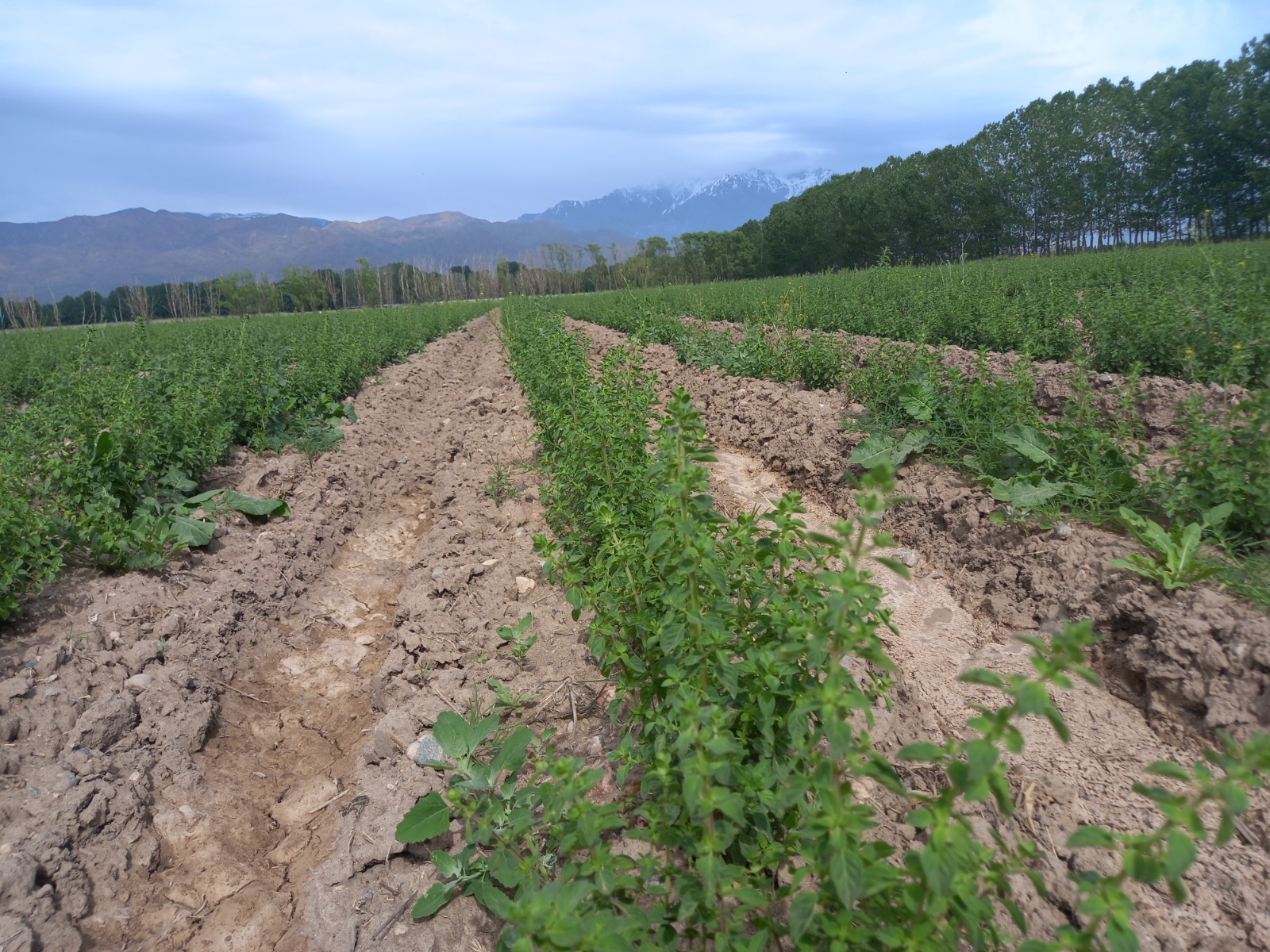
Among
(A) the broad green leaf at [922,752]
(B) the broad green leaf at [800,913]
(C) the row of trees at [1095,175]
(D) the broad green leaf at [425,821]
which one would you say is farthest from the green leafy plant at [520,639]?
(C) the row of trees at [1095,175]

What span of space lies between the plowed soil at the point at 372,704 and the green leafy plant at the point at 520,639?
53mm

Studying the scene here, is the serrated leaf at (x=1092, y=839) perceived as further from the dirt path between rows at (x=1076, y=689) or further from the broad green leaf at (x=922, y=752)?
the dirt path between rows at (x=1076, y=689)

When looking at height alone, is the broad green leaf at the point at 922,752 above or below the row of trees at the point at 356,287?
below

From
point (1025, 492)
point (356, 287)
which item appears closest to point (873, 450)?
point (1025, 492)

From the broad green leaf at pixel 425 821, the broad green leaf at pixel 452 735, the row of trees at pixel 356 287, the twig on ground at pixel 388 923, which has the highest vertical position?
the row of trees at pixel 356 287

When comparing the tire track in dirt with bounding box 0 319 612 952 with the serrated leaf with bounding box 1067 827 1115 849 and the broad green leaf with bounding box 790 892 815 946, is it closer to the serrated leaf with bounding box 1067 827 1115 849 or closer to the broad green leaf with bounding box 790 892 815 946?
the broad green leaf with bounding box 790 892 815 946

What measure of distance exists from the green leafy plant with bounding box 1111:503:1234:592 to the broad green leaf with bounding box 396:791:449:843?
126 inches

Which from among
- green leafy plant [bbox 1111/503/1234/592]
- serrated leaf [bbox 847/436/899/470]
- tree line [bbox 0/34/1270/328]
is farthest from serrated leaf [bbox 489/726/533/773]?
tree line [bbox 0/34/1270/328]

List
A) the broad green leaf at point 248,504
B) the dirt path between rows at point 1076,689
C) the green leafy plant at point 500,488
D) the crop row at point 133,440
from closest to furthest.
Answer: the dirt path between rows at point 1076,689 → the crop row at point 133,440 → the broad green leaf at point 248,504 → the green leafy plant at point 500,488

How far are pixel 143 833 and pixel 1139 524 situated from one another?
15.8 feet

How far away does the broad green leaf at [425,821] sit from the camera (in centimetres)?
241

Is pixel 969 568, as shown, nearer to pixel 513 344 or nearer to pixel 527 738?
pixel 527 738

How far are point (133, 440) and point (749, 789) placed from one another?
18.2ft

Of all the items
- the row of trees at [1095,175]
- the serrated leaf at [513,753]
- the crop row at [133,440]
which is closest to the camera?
the serrated leaf at [513,753]
